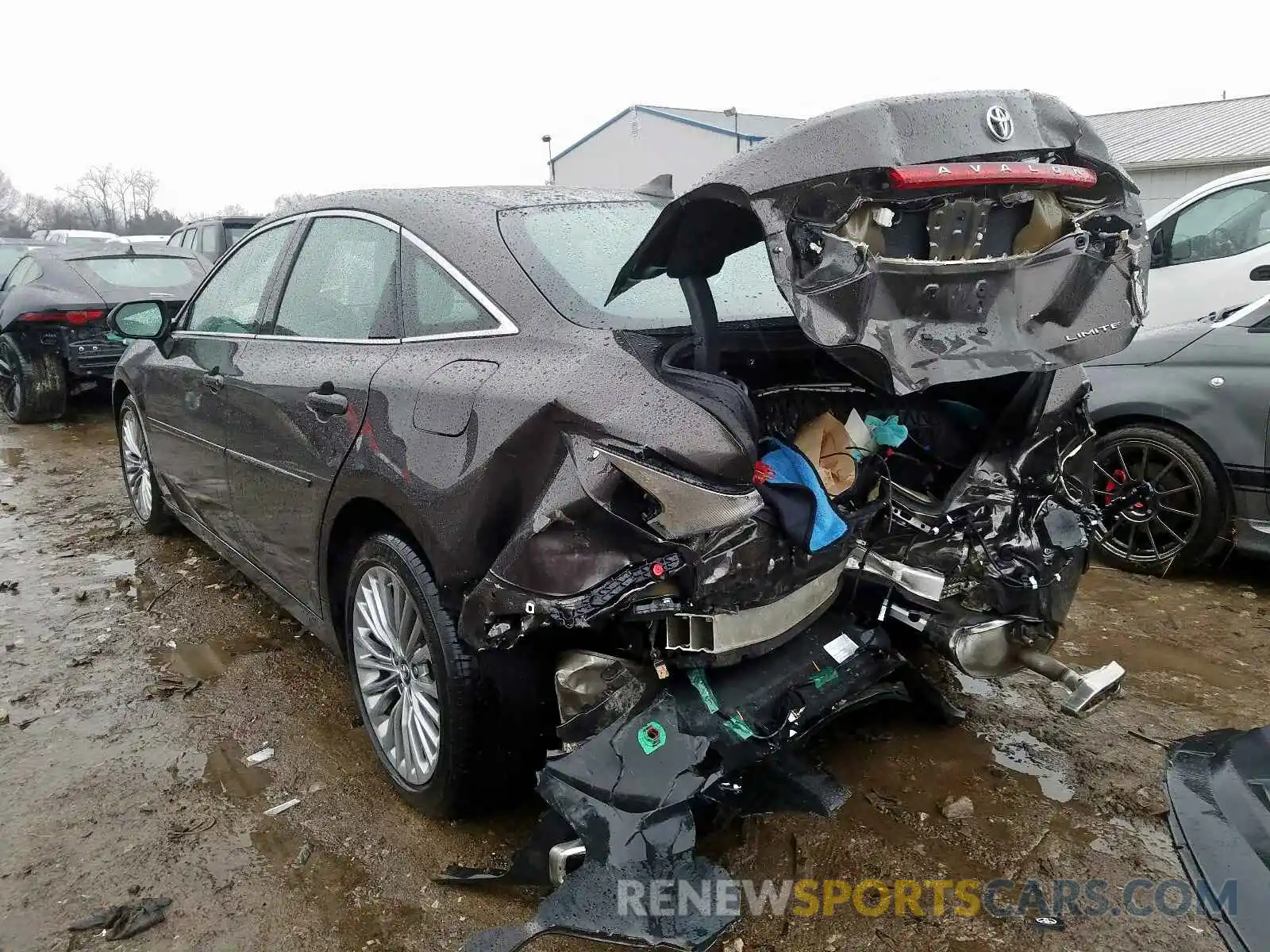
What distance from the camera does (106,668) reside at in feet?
11.8

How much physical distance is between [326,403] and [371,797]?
119 cm

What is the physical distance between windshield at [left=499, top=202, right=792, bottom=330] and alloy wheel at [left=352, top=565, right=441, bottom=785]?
0.91m

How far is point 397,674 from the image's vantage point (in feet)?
8.45

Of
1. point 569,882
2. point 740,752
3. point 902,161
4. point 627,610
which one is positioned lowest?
point 569,882

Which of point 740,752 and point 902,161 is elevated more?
point 902,161

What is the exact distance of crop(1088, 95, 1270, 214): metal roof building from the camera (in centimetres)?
1383

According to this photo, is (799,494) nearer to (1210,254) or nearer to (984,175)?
(984,175)

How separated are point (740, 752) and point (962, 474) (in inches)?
39.5

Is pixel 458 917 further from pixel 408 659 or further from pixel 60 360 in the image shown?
pixel 60 360

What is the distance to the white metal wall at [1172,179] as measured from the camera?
13883 millimetres

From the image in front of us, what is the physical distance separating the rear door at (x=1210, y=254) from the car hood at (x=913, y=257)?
16.4ft

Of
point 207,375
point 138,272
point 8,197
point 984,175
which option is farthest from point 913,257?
point 8,197

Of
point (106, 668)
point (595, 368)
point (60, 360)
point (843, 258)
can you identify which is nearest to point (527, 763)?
point (595, 368)

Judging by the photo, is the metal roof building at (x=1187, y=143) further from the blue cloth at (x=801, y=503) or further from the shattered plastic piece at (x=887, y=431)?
the blue cloth at (x=801, y=503)
